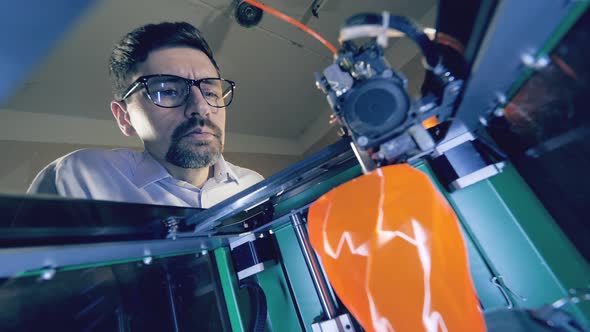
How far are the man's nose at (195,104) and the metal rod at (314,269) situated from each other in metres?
0.81

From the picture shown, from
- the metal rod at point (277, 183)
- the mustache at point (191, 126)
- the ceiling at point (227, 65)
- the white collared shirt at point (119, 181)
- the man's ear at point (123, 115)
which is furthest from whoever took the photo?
the ceiling at point (227, 65)

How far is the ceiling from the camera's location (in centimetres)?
165

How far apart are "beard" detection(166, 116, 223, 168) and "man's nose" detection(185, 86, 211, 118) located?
1.0 inches

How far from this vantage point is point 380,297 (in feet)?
1.55

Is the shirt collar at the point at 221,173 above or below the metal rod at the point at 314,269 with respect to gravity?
above

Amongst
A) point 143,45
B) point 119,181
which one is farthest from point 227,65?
point 119,181

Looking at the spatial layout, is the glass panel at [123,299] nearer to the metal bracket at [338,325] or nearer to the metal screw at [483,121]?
the metal bracket at [338,325]

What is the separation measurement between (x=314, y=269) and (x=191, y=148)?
2.81 feet

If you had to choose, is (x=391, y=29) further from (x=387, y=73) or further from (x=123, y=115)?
(x=123, y=115)

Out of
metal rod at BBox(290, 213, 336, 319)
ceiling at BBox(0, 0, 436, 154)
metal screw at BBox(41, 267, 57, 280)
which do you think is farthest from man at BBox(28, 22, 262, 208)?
metal rod at BBox(290, 213, 336, 319)

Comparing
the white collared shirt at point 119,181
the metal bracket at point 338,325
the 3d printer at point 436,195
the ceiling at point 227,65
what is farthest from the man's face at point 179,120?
the metal bracket at point 338,325

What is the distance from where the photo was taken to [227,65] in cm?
234

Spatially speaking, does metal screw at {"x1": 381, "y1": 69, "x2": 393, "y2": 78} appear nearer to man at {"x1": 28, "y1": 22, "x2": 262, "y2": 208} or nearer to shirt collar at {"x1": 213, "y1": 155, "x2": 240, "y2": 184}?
man at {"x1": 28, "y1": 22, "x2": 262, "y2": 208}

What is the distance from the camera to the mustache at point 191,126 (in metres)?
1.23
